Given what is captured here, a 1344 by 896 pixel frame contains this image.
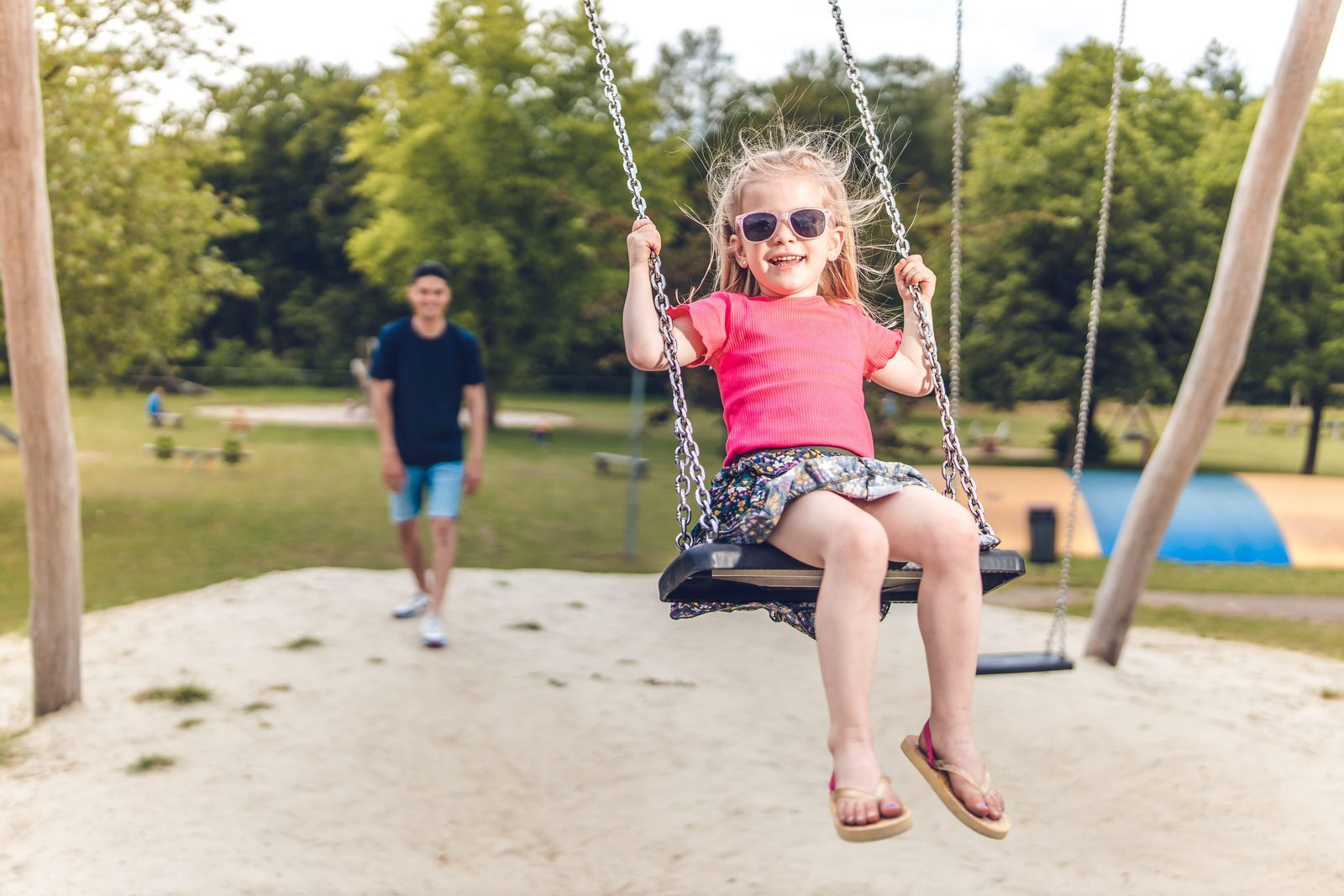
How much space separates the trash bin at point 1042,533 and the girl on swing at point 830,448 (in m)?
10.9

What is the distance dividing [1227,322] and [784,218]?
523cm

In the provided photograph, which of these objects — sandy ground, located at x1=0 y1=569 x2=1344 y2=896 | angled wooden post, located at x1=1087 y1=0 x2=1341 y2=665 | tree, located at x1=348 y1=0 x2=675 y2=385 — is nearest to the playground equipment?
sandy ground, located at x1=0 y1=569 x2=1344 y2=896

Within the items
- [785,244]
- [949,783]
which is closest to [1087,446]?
[785,244]

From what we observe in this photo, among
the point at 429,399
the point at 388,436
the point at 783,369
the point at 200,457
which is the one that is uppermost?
the point at 783,369

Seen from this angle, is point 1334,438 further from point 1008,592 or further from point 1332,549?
point 1008,592

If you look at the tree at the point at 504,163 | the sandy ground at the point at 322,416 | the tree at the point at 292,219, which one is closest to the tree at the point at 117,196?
the tree at the point at 504,163

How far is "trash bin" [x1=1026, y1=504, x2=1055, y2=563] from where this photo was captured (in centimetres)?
1374

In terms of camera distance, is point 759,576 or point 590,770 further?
point 590,770

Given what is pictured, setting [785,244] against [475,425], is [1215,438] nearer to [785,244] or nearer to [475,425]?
[475,425]

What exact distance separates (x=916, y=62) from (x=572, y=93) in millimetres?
23398

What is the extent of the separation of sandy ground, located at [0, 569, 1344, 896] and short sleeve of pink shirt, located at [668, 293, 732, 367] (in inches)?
Result: 104

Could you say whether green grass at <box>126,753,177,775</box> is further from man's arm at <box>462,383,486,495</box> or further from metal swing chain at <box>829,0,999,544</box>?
metal swing chain at <box>829,0,999,544</box>

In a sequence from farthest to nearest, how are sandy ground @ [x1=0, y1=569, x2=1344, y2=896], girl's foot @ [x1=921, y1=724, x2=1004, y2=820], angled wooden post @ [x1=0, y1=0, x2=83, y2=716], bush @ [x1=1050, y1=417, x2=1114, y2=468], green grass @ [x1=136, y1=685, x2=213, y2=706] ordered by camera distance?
bush @ [x1=1050, y1=417, x2=1114, y2=468] → green grass @ [x1=136, y1=685, x2=213, y2=706] → angled wooden post @ [x1=0, y1=0, x2=83, y2=716] → sandy ground @ [x1=0, y1=569, x2=1344, y2=896] → girl's foot @ [x1=921, y1=724, x2=1004, y2=820]

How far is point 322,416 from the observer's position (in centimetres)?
3125
